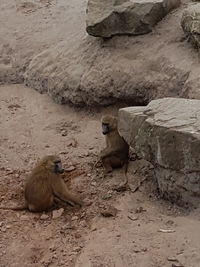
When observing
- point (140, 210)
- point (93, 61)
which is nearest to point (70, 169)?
point (140, 210)

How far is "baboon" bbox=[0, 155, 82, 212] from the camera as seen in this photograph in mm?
6709

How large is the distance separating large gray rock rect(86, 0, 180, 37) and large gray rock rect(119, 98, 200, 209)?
7.03ft

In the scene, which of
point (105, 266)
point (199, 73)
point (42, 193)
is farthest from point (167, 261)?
point (199, 73)

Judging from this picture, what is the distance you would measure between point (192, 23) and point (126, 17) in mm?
976

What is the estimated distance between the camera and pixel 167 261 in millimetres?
5621

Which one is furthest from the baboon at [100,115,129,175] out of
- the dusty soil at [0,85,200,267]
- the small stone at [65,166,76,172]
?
the small stone at [65,166,76,172]

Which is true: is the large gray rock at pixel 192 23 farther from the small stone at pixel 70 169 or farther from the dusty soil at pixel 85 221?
the small stone at pixel 70 169

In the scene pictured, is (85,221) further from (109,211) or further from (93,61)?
(93,61)

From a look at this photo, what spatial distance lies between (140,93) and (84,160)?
1.25 m

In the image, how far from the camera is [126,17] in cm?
855

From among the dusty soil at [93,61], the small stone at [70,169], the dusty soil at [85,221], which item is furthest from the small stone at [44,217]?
the dusty soil at [93,61]

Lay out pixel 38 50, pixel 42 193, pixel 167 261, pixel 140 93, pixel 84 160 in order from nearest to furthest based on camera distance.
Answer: pixel 167 261, pixel 42 193, pixel 84 160, pixel 140 93, pixel 38 50

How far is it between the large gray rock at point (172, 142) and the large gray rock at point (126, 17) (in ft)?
7.03

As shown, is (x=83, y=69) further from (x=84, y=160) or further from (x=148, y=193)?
(x=148, y=193)
